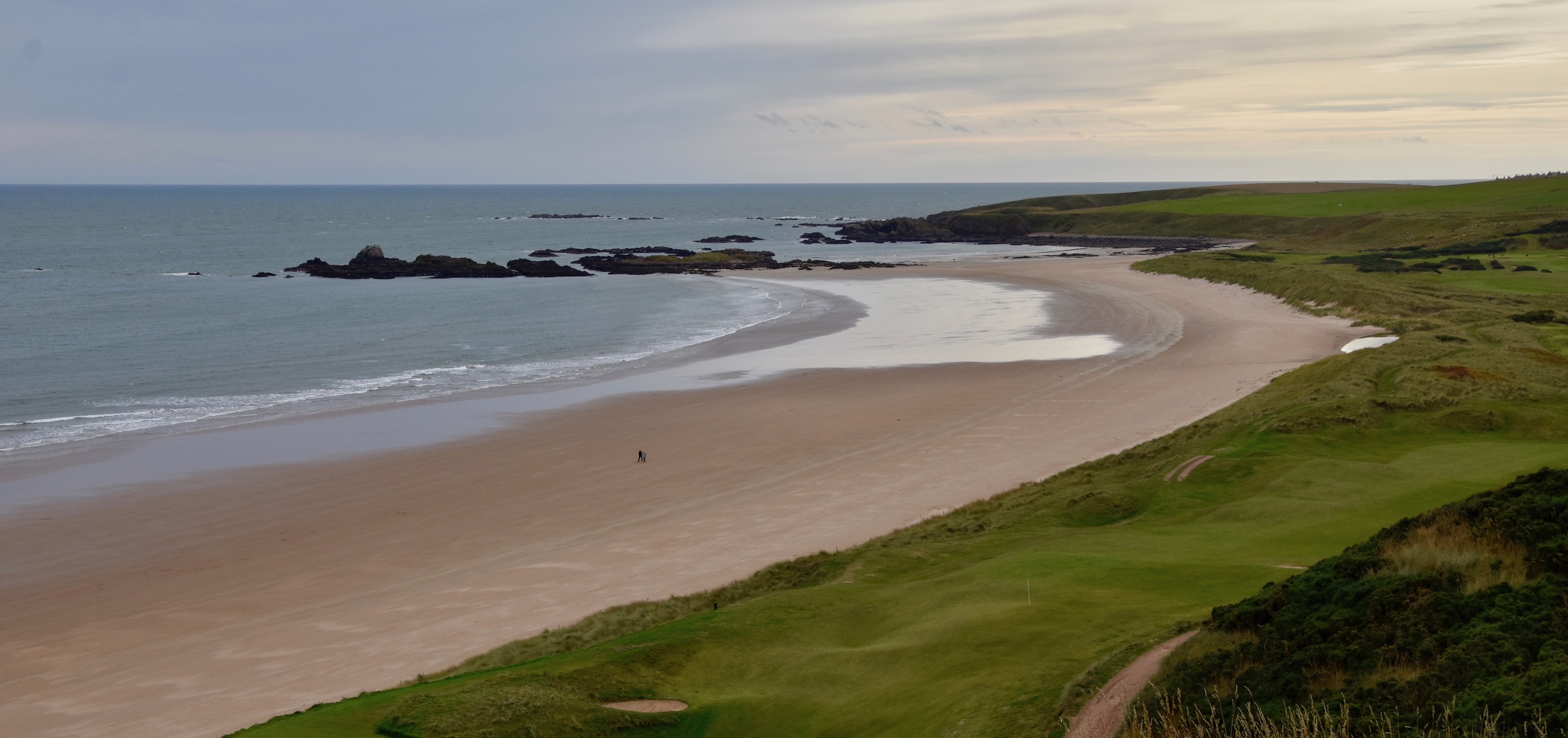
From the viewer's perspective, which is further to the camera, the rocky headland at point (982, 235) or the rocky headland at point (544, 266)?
the rocky headland at point (982, 235)

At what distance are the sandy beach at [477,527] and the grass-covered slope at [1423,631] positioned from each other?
34.5ft

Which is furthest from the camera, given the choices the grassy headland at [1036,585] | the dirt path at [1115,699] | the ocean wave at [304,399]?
the ocean wave at [304,399]

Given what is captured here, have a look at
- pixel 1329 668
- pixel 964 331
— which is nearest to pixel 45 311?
pixel 964 331

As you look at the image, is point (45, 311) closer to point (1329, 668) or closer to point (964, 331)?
point (964, 331)

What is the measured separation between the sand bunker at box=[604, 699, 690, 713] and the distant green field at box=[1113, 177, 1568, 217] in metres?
96.9

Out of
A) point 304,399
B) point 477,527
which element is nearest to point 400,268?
point 304,399

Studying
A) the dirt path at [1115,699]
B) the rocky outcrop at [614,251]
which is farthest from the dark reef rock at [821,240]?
the dirt path at [1115,699]

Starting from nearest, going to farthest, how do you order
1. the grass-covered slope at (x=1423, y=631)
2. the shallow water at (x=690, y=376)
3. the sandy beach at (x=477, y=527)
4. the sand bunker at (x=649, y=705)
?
the grass-covered slope at (x=1423, y=631) < the sand bunker at (x=649, y=705) < the sandy beach at (x=477, y=527) < the shallow water at (x=690, y=376)

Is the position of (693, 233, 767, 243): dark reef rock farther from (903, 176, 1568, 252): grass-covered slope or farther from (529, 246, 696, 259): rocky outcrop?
(903, 176, 1568, 252): grass-covered slope

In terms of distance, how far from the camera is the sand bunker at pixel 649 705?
9.54m

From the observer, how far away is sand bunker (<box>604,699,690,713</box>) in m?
9.54

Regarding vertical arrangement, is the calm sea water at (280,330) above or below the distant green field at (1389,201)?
below

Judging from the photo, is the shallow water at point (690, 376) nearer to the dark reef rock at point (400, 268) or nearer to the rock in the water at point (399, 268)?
the dark reef rock at point (400, 268)

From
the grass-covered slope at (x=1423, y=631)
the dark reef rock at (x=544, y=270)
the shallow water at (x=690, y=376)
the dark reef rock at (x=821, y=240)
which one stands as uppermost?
the dark reef rock at (x=821, y=240)
